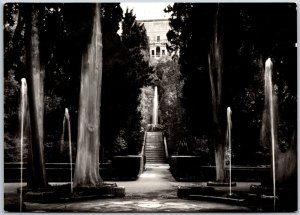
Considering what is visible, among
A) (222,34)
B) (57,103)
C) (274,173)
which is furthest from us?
(222,34)

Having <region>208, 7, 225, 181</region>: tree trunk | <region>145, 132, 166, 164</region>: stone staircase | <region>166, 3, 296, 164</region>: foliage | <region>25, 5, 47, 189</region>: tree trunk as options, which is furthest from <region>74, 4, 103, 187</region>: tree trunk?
<region>208, 7, 225, 181</region>: tree trunk

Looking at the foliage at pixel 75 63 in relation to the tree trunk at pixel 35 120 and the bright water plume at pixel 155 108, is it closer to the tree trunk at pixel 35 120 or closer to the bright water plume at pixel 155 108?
the tree trunk at pixel 35 120

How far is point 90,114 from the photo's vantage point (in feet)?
31.9

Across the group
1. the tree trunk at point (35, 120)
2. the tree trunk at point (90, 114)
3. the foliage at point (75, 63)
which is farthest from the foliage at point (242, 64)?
the tree trunk at point (35, 120)

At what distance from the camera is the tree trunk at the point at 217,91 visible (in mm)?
9539

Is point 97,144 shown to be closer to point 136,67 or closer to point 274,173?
point 136,67

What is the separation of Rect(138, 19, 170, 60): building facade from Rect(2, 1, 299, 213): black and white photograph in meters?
0.02

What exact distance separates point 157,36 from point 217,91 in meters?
1.34

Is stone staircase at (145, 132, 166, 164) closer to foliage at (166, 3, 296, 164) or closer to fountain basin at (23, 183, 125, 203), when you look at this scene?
foliage at (166, 3, 296, 164)

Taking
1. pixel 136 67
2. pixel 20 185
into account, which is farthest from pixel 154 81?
pixel 20 185

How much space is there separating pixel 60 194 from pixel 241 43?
12.2 feet

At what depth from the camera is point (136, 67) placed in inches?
373

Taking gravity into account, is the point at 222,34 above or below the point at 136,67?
above

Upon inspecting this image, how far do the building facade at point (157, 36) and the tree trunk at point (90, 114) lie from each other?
929mm
